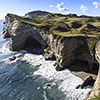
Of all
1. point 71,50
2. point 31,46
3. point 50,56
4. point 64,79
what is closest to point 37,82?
point 64,79

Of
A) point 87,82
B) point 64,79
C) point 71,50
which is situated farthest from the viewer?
point 71,50

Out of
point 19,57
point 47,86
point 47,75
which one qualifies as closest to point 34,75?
point 47,75

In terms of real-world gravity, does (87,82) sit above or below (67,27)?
below

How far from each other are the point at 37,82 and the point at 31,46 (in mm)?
38101

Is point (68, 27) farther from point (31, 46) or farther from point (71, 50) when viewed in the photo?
point (71, 50)

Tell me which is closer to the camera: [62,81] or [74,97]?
[74,97]

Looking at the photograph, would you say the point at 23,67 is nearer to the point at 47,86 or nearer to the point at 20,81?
the point at 20,81

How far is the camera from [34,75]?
35375 mm

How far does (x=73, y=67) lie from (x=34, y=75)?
51.8 feet

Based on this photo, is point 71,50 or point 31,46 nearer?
point 71,50

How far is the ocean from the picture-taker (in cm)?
2586

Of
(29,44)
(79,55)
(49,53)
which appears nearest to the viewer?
(79,55)

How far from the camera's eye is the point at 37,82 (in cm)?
3148

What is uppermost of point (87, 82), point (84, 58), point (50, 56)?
point (84, 58)
